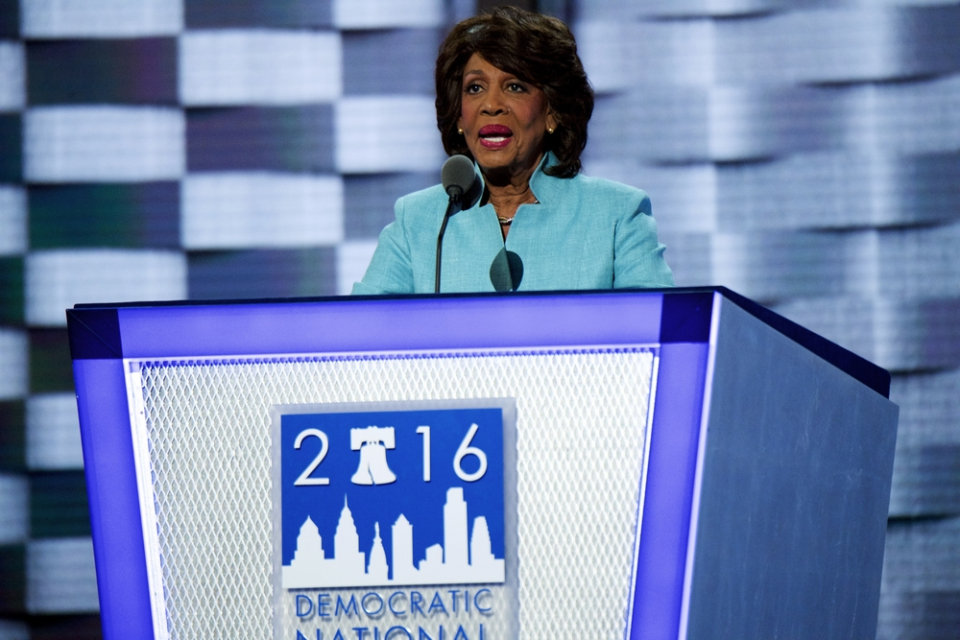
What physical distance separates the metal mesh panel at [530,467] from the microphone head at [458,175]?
448 mm

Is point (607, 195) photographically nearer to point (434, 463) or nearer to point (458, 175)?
point (458, 175)

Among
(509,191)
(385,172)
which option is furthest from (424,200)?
(385,172)

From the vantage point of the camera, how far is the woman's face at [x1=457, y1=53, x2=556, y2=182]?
5.60 feet

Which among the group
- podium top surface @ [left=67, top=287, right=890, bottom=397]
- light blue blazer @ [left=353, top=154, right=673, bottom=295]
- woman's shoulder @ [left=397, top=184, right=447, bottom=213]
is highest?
woman's shoulder @ [left=397, top=184, right=447, bottom=213]

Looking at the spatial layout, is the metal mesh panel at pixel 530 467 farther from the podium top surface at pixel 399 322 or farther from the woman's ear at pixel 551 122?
the woman's ear at pixel 551 122

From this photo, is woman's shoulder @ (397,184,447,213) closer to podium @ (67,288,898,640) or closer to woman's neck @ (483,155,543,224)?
woman's neck @ (483,155,543,224)

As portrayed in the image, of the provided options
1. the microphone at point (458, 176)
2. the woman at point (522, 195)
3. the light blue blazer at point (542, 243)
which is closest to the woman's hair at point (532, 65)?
the woman at point (522, 195)

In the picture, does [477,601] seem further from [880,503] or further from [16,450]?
[16,450]

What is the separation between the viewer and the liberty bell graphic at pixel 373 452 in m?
0.98

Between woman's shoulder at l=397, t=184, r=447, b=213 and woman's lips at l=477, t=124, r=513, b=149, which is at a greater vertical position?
woman's lips at l=477, t=124, r=513, b=149

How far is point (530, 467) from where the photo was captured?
996mm

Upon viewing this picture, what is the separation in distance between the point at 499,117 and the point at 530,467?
0.85 m

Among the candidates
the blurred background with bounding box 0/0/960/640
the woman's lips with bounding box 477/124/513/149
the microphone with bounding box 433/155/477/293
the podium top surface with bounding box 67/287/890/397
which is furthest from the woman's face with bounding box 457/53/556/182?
the blurred background with bounding box 0/0/960/640

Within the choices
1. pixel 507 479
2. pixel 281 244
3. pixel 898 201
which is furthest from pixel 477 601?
pixel 898 201
